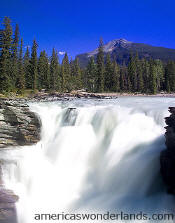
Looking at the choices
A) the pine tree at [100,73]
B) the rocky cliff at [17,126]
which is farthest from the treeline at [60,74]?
the rocky cliff at [17,126]

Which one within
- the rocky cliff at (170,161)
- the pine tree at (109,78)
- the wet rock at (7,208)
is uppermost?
the pine tree at (109,78)

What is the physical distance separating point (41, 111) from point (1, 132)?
13.6 feet

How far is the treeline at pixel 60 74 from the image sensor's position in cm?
3932

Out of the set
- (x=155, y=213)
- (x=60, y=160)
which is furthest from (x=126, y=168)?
(x=60, y=160)

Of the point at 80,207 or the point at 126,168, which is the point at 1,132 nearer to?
the point at 80,207

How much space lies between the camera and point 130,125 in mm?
14398

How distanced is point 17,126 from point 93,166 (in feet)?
19.4

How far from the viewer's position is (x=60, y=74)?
7262cm

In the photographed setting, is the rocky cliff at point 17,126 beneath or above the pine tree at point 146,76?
beneath

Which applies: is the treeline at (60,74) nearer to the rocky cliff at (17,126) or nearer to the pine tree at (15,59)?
the pine tree at (15,59)

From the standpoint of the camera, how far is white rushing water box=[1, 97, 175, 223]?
10.1 meters

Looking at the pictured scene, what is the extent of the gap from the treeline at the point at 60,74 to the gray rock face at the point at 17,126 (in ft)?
73.1

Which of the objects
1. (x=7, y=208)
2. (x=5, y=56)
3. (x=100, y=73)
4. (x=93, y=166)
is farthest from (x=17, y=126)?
(x=100, y=73)

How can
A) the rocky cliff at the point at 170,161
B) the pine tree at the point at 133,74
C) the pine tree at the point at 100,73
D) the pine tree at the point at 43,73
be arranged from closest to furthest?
the rocky cliff at the point at 170,161 < the pine tree at the point at 43,73 < the pine tree at the point at 100,73 < the pine tree at the point at 133,74
